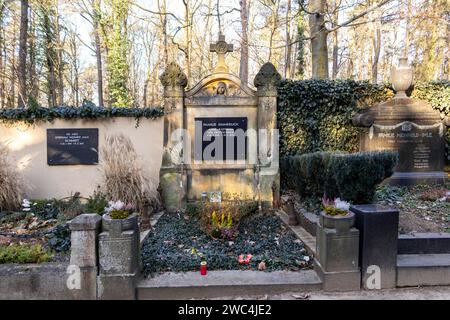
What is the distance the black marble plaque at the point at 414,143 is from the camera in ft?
23.0

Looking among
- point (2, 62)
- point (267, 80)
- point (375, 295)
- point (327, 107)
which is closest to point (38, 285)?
point (375, 295)

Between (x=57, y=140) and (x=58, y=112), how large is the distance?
0.78 meters

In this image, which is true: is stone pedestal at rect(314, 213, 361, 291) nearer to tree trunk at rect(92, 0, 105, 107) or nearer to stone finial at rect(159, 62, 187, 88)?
stone finial at rect(159, 62, 187, 88)

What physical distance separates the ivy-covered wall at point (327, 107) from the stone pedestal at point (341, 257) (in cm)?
441

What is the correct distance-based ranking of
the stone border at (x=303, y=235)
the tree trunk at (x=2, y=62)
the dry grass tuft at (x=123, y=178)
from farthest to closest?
the tree trunk at (x=2, y=62) < the dry grass tuft at (x=123, y=178) < the stone border at (x=303, y=235)

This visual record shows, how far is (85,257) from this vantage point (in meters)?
3.12

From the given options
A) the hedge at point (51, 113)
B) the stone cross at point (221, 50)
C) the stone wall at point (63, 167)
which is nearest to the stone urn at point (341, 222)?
the stone cross at point (221, 50)

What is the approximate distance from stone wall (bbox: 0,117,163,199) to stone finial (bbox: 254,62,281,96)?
3112 millimetres

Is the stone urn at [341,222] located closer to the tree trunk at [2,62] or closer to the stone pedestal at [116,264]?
the stone pedestal at [116,264]

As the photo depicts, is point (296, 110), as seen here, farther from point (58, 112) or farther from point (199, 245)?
point (58, 112)

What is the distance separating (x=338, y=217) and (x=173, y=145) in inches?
165

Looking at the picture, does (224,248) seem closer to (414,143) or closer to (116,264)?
(116,264)

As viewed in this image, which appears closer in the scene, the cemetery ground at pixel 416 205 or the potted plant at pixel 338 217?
the potted plant at pixel 338 217

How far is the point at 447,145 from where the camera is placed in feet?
24.6
